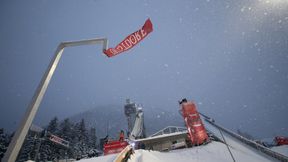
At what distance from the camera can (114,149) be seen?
13727 millimetres

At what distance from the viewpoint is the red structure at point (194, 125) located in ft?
37.2

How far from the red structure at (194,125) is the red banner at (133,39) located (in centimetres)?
822

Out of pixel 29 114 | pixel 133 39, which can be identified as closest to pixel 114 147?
pixel 133 39

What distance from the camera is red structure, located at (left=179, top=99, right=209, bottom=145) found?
11.3m

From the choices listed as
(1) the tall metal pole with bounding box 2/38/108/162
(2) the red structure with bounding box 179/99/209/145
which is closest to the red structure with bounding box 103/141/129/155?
(2) the red structure with bounding box 179/99/209/145

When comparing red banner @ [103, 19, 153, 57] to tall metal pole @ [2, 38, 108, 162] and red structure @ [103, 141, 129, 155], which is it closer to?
tall metal pole @ [2, 38, 108, 162]

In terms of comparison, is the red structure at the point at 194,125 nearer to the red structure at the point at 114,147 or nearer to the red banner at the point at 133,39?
the red structure at the point at 114,147

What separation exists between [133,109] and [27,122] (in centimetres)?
3959

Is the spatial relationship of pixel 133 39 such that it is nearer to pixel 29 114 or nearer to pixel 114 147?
pixel 29 114

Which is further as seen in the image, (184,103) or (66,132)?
(66,132)

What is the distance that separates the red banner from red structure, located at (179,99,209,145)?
8.22 m

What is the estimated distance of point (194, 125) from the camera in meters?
11.3

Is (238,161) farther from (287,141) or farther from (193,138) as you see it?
(287,141)

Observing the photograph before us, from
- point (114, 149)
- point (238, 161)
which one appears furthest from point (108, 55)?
point (114, 149)
